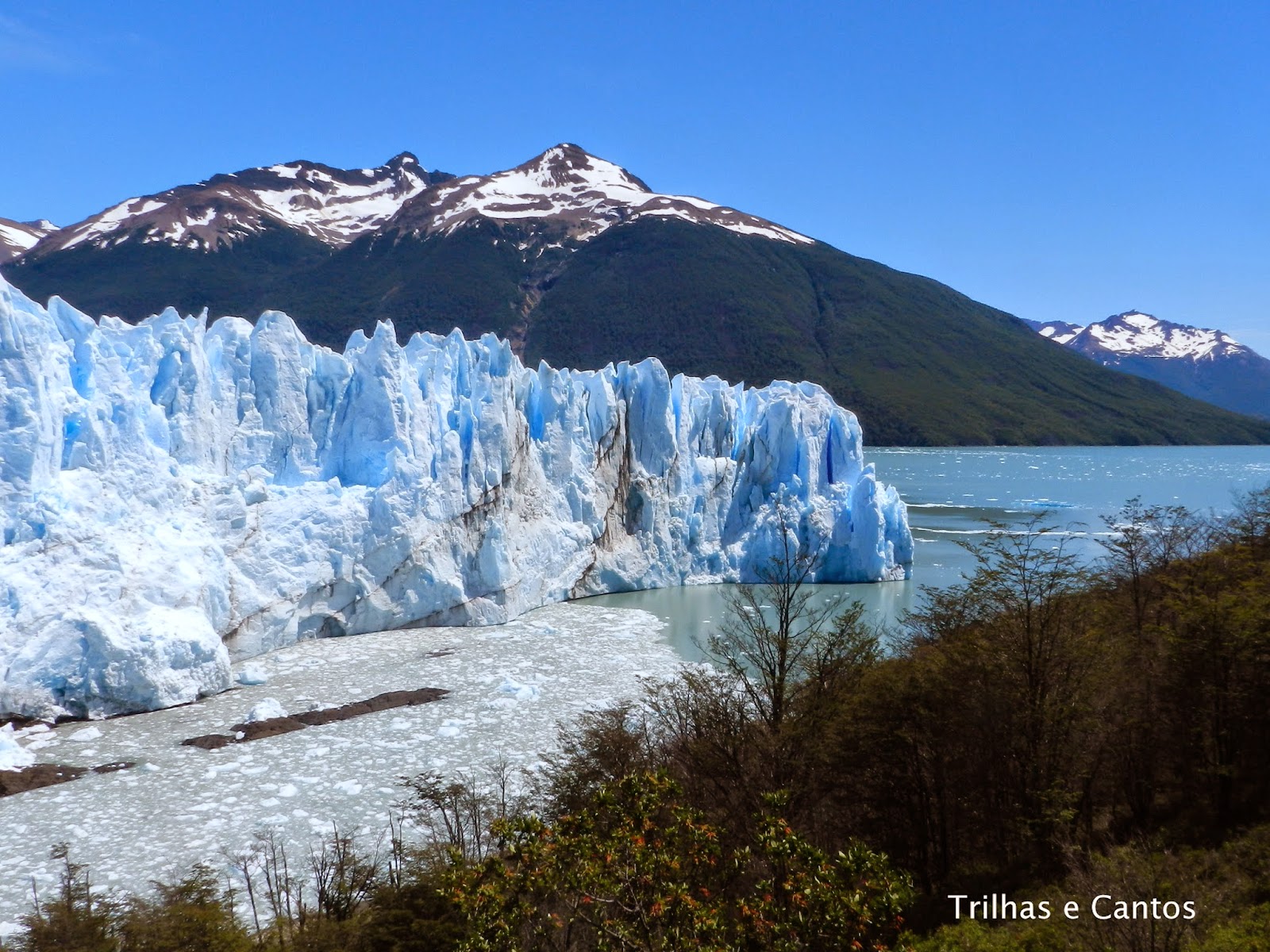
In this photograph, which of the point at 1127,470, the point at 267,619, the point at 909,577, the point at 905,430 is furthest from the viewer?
the point at 905,430

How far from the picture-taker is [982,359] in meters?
121

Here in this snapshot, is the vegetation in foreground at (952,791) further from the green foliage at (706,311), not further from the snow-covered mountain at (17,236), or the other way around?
the snow-covered mountain at (17,236)

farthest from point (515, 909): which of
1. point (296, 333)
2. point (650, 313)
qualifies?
point (650, 313)

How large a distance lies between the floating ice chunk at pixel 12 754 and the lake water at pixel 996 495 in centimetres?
1023

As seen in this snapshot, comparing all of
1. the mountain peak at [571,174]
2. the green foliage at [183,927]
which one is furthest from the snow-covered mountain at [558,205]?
the green foliage at [183,927]

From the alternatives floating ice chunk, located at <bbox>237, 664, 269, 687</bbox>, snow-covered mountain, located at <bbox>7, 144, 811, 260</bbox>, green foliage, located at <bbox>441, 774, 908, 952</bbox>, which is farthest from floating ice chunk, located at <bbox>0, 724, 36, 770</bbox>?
snow-covered mountain, located at <bbox>7, 144, 811, 260</bbox>

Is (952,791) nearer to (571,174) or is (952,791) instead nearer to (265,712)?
(265,712)

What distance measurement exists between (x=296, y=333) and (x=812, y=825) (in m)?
17.3

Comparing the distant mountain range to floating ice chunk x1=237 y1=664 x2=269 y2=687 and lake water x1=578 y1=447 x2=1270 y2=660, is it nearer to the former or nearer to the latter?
lake water x1=578 y1=447 x2=1270 y2=660

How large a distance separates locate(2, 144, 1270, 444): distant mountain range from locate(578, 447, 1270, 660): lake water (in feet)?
36.9

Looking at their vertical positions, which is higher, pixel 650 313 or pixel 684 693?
pixel 650 313

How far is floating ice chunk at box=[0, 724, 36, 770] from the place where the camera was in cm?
1142

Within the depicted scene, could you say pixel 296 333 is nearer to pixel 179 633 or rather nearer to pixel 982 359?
pixel 179 633

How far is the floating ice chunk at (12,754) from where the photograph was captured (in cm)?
1142
